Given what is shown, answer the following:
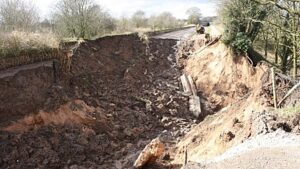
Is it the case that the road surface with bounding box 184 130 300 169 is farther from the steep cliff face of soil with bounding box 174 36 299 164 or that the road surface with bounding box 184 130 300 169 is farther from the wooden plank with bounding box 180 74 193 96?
the wooden plank with bounding box 180 74 193 96

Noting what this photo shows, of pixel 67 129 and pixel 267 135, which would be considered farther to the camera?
pixel 67 129

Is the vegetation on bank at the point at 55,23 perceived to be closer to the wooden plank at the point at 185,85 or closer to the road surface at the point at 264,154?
the wooden plank at the point at 185,85

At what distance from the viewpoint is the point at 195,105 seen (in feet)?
67.5

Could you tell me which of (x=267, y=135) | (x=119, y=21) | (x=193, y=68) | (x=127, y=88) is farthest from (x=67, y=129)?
(x=119, y=21)

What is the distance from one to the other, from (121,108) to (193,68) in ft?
26.3

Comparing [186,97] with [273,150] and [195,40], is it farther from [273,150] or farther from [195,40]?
[273,150]

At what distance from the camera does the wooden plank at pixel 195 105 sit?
2003cm

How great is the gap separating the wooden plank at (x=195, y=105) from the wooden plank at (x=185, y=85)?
2.13 ft

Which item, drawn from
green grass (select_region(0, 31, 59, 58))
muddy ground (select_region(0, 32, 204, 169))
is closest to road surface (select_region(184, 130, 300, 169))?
muddy ground (select_region(0, 32, 204, 169))

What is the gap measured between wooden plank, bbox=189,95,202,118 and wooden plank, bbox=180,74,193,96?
649mm

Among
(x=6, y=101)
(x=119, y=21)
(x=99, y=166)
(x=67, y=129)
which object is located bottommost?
(x=99, y=166)

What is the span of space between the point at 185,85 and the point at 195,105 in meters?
2.43

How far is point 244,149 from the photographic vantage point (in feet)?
35.5

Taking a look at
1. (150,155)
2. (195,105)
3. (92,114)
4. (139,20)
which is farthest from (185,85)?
(139,20)
